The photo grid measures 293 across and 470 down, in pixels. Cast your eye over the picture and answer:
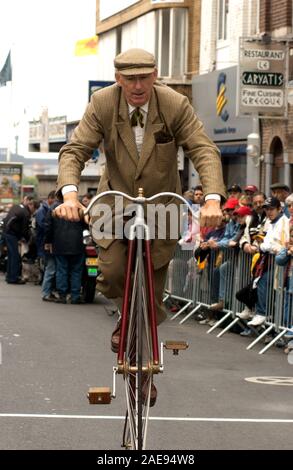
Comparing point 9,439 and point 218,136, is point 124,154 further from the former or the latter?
point 218,136

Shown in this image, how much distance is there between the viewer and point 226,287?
17406mm

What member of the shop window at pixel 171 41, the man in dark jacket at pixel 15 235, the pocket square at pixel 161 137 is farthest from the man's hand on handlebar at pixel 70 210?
the shop window at pixel 171 41

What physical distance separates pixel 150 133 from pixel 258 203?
10863 mm

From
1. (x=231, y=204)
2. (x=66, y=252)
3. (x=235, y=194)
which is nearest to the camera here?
(x=231, y=204)

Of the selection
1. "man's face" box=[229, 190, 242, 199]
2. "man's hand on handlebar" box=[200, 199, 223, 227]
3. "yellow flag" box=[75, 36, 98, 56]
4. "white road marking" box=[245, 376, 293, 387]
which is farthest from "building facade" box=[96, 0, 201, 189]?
"man's hand on handlebar" box=[200, 199, 223, 227]

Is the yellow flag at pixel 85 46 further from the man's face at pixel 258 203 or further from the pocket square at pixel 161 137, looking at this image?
the pocket square at pixel 161 137

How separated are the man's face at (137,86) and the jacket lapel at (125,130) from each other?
6cm

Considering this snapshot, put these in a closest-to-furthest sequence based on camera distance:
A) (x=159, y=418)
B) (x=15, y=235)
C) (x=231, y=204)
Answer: (x=159, y=418) → (x=231, y=204) → (x=15, y=235)

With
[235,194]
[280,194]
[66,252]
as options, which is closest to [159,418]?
[280,194]

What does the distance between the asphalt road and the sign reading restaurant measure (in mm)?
11310

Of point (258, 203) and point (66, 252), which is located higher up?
point (258, 203)

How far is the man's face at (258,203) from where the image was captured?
18.0m

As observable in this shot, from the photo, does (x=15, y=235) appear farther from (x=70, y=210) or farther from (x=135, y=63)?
(x=70, y=210)

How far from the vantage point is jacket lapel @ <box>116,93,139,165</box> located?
7.44m
